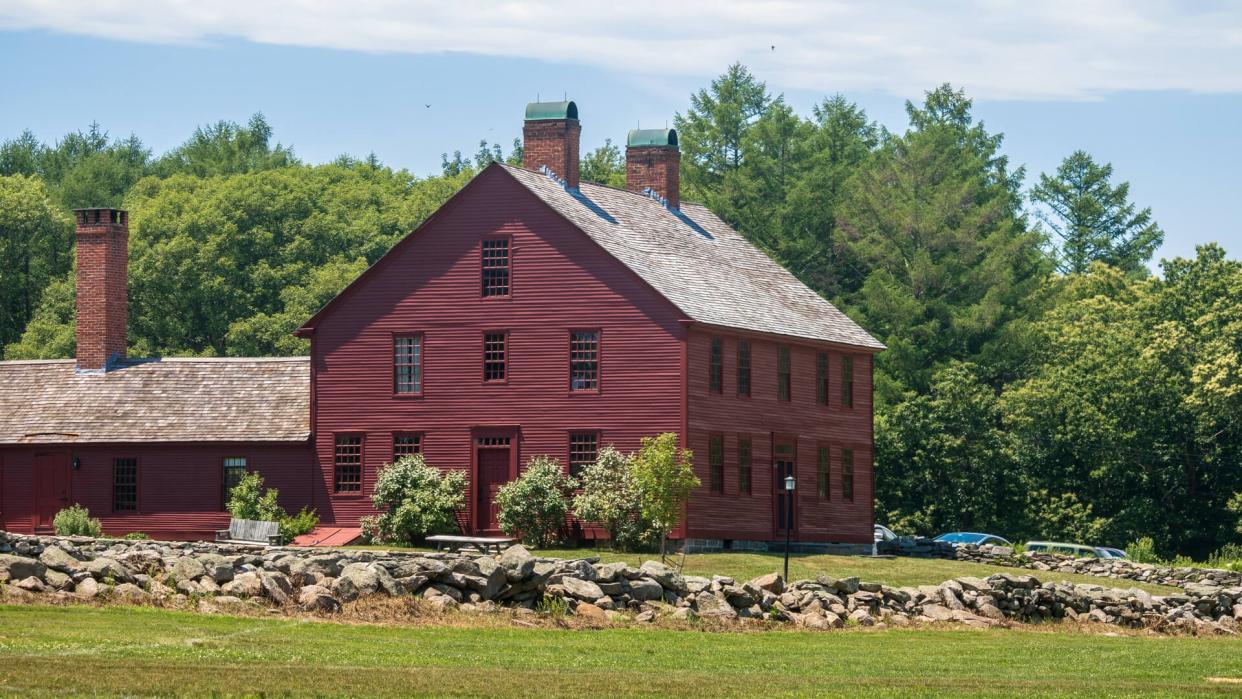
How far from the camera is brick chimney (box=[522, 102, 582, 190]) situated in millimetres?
51469

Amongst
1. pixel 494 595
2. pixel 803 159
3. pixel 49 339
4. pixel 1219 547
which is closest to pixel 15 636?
pixel 494 595

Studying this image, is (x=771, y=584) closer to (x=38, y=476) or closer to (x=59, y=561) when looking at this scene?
(x=59, y=561)

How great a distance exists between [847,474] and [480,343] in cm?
1125

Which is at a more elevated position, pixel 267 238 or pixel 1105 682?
pixel 267 238

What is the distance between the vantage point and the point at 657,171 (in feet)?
185

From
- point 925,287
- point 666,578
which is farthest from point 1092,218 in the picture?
point 666,578

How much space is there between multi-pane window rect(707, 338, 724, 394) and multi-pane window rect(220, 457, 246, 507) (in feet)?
40.1

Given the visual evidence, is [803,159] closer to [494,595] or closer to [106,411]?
[106,411]

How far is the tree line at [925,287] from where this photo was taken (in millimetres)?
64250

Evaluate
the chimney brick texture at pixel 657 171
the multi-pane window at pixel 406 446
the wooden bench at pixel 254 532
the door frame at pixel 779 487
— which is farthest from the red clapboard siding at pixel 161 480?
the chimney brick texture at pixel 657 171

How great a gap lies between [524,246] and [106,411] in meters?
12.2

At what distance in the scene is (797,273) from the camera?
266 ft

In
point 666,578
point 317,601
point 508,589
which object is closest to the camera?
point 317,601

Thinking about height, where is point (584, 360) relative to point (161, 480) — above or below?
above
